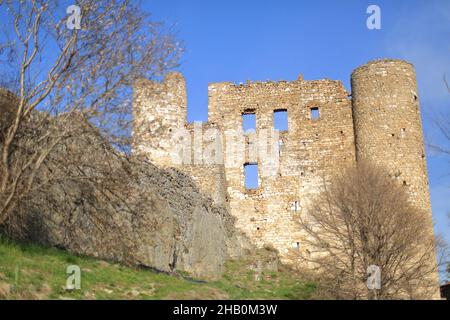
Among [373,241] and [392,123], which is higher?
[392,123]

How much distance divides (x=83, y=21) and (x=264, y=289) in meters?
10.4

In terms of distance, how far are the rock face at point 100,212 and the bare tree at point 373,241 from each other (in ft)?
14.1

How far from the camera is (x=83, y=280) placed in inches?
565

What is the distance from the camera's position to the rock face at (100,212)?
16.0 meters

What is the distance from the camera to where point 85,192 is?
56.7 ft

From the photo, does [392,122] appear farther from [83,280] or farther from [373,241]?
[83,280]

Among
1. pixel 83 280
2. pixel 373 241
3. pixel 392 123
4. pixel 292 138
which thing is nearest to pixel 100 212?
pixel 83 280

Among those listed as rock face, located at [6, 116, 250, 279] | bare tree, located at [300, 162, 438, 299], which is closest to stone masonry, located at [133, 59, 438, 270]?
bare tree, located at [300, 162, 438, 299]

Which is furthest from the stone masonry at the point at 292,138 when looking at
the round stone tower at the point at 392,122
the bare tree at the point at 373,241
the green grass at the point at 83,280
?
the green grass at the point at 83,280

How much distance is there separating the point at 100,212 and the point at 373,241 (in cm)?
909

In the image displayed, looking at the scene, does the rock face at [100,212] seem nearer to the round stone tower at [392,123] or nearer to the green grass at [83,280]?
the green grass at [83,280]

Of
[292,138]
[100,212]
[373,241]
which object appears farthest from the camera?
[292,138]

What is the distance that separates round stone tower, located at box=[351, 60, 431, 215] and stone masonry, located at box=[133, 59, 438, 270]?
1.6 inches
